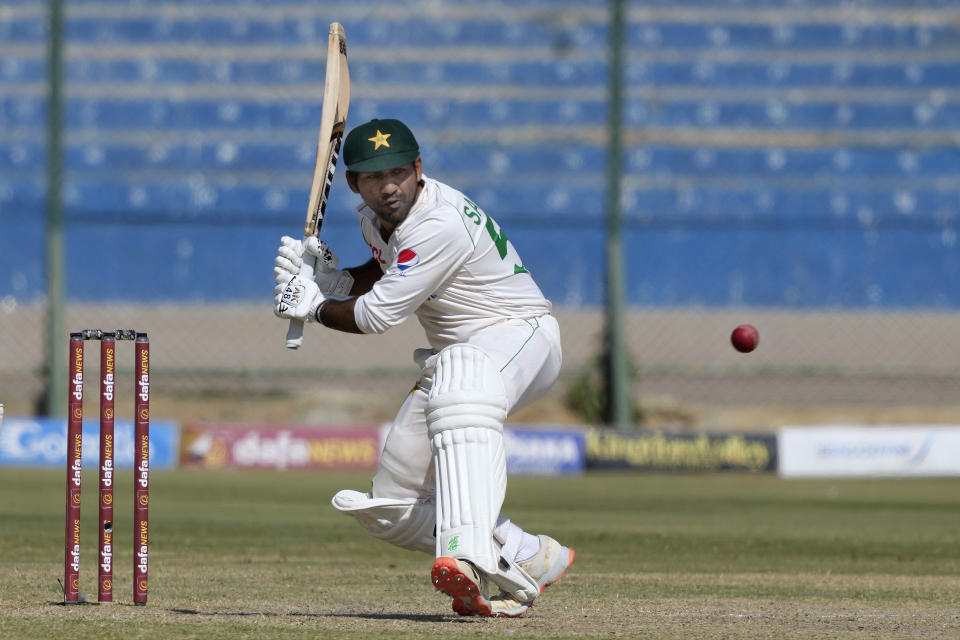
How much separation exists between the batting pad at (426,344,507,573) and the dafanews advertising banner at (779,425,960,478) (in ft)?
33.1

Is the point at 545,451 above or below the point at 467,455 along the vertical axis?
below

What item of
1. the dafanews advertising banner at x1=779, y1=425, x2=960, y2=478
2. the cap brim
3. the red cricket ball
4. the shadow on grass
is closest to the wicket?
the shadow on grass

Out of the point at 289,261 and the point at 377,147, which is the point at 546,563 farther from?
the point at 377,147

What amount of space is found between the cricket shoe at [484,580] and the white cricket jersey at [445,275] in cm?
73

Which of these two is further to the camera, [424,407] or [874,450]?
[874,450]

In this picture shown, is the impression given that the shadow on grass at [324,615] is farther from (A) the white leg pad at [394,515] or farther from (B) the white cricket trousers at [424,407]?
(B) the white cricket trousers at [424,407]

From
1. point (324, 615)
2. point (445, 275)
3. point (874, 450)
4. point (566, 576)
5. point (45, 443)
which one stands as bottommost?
point (45, 443)

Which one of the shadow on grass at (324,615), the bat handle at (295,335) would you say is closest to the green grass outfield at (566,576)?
the shadow on grass at (324,615)

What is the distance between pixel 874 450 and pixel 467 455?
10480 mm

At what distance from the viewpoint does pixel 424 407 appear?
4.54 meters

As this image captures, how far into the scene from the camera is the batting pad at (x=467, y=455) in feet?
14.0

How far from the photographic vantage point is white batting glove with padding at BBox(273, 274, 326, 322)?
176 inches

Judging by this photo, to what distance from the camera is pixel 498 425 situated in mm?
4422

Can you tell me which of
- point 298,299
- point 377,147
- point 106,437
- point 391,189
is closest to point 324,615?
point 106,437
